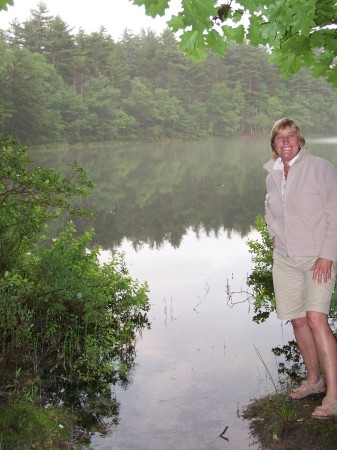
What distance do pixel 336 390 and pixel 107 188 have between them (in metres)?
26.9

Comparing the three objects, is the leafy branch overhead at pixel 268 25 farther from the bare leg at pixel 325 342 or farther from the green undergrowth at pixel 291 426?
the green undergrowth at pixel 291 426

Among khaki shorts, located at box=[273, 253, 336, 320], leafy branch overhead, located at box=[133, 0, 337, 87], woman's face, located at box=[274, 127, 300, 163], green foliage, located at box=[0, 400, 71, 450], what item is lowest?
green foliage, located at box=[0, 400, 71, 450]

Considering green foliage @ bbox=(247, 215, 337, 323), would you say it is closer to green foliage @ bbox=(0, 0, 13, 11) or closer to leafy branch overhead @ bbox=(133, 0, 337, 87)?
leafy branch overhead @ bbox=(133, 0, 337, 87)

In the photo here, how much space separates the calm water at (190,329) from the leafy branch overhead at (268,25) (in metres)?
3.59

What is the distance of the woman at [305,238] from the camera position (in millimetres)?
4535

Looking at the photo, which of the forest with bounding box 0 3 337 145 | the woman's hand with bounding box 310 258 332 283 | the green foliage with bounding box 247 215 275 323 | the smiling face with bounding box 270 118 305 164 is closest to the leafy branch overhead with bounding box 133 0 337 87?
the smiling face with bounding box 270 118 305 164

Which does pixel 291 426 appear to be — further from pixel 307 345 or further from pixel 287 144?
pixel 287 144

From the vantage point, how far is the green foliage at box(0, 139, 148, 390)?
6.95 m

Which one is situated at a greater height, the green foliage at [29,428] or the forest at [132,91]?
the forest at [132,91]

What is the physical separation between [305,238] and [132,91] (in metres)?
77.1

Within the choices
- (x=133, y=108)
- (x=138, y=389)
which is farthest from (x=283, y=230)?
(x=133, y=108)

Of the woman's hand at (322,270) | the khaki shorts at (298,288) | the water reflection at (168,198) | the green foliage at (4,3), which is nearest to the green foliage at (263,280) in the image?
the khaki shorts at (298,288)

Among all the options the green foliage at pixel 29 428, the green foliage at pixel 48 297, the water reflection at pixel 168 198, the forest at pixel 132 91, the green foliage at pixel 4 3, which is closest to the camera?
the green foliage at pixel 4 3

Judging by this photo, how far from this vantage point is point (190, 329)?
30.3 feet
